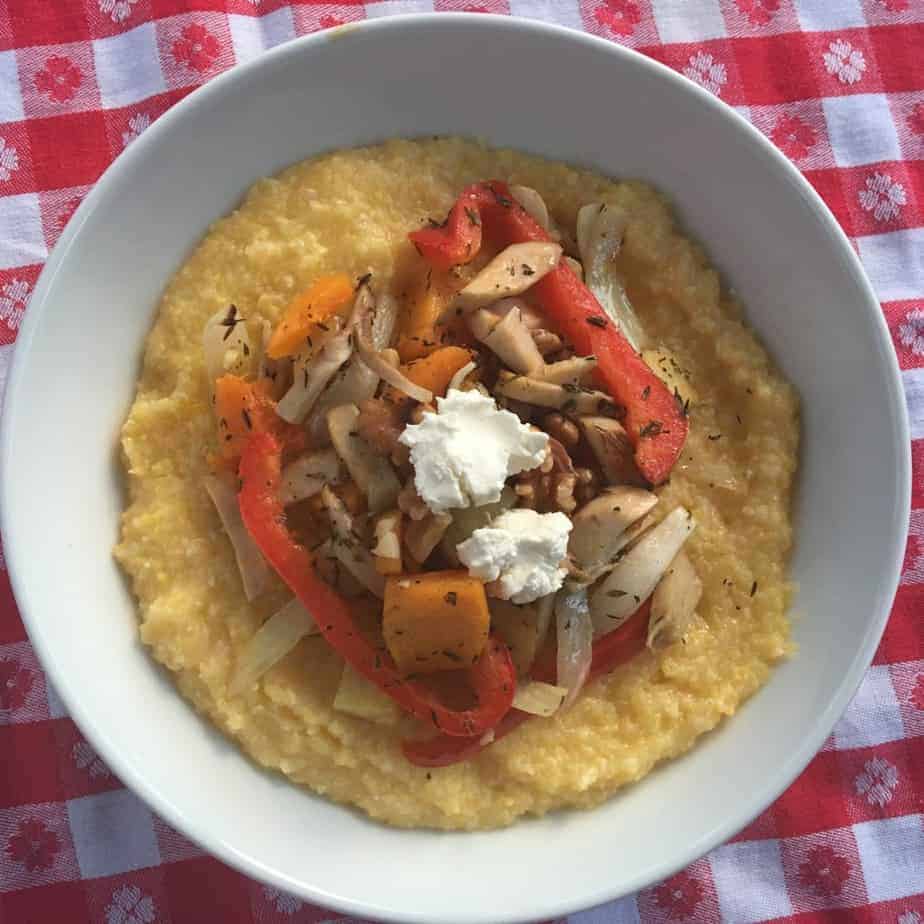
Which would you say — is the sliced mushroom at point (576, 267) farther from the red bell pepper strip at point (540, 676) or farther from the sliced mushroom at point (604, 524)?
the red bell pepper strip at point (540, 676)

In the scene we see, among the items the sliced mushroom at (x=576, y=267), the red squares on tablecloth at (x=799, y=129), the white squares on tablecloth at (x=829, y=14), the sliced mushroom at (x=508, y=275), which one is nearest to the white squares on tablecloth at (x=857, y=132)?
the red squares on tablecloth at (x=799, y=129)

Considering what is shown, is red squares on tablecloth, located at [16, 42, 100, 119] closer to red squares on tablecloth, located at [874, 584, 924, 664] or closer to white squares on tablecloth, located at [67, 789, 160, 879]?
white squares on tablecloth, located at [67, 789, 160, 879]

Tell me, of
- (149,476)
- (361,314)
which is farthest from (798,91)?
(149,476)

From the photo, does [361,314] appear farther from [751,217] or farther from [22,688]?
[22,688]

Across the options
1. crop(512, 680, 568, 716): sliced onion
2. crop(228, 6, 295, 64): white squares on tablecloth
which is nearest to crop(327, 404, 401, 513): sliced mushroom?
crop(512, 680, 568, 716): sliced onion

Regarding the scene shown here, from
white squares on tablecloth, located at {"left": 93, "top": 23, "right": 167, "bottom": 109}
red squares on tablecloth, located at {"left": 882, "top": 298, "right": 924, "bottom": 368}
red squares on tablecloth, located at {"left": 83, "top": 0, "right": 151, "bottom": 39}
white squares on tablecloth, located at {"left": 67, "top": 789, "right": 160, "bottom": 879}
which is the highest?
red squares on tablecloth, located at {"left": 83, "top": 0, "right": 151, "bottom": 39}

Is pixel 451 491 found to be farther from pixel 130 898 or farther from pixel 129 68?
pixel 129 68
